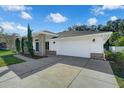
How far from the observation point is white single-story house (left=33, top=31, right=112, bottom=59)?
37.5 ft

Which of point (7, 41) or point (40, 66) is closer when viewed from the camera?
point (40, 66)

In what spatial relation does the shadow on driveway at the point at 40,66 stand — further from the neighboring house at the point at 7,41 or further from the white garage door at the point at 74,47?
the neighboring house at the point at 7,41

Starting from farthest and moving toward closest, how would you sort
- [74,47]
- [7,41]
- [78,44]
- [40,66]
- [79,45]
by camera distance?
[7,41] → [74,47] → [78,44] → [79,45] → [40,66]

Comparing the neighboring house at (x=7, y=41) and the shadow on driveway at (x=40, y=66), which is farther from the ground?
the neighboring house at (x=7, y=41)

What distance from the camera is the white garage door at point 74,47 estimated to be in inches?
493

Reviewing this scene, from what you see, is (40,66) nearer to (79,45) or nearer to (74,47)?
(79,45)

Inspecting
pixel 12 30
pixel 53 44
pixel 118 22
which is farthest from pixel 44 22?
pixel 118 22

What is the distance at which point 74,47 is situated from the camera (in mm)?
13641

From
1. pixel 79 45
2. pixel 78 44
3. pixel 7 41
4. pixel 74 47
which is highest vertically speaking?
pixel 7 41

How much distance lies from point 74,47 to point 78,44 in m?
0.71

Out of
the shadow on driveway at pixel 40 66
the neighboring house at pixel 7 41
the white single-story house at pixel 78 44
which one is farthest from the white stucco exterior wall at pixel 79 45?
the neighboring house at pixel 7 41

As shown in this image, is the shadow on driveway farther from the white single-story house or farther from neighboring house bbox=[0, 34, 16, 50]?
neighboring house bbox=[0, 34, 16, 50]

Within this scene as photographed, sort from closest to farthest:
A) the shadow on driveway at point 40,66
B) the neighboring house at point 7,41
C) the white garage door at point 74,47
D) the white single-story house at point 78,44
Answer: the shadow on driveway at point 40,66 → the white single-story house at point 78,44 → the white garage door at point 74,47 → the neighboring house at point 7,41

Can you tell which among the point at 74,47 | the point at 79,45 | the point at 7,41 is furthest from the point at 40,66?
the point at 7,41
